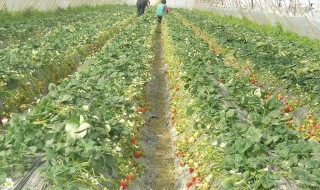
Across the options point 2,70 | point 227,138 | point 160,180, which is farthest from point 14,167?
point 2,70

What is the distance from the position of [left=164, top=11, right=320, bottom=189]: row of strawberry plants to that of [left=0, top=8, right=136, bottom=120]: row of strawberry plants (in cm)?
301

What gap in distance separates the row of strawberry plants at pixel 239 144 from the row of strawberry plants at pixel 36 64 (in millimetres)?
3007

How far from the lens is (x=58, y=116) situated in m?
4.18

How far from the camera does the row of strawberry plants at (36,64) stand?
23.5ft

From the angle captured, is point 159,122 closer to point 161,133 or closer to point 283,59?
point 161,133

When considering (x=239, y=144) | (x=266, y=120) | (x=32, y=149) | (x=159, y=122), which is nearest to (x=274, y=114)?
(x=266, y=120)

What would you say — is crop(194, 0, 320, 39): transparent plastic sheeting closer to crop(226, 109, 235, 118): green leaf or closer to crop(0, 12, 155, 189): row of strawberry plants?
crop(226, 109, 235, 118): green leaf

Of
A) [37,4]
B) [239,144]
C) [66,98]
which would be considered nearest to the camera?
[239,144]

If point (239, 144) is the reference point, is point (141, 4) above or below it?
above

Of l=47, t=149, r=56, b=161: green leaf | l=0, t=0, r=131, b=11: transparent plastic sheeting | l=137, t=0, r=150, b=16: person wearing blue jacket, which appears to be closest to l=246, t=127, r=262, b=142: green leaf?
l=47, t=149, r=56, b=161: green leaf

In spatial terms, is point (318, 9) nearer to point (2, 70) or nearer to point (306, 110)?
point (306, 110)

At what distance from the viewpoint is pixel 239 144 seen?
3.89 metres

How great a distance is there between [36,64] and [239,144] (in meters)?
5.69

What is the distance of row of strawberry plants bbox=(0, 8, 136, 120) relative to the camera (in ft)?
23.5
